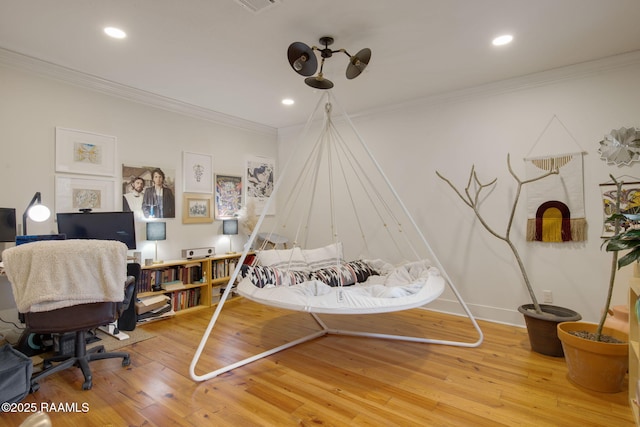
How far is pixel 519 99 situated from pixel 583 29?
2.98 ft

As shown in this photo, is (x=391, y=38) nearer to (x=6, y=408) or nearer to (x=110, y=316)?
(x=110, y=316)

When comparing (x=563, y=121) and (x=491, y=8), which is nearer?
(x=491, y=8)

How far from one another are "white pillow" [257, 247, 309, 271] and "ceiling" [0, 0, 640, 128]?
5.73 ft

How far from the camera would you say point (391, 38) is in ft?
8.38

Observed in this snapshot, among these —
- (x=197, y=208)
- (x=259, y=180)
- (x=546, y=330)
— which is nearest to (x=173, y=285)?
Result: (x=197, y=208)

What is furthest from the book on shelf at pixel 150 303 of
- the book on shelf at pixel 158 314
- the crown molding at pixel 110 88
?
the crown molding at pixel 110 88

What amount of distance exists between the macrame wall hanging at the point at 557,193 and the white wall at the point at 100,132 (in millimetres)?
3574

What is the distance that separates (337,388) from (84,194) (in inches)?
116

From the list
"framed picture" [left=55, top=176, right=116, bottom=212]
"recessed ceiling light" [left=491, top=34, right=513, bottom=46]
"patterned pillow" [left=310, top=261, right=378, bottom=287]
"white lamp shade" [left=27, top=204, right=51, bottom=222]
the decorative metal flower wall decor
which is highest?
"recessed ceiling light" [left=491, top=34, right=513, bottom=46]

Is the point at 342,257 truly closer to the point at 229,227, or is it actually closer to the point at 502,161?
the point at 229,227

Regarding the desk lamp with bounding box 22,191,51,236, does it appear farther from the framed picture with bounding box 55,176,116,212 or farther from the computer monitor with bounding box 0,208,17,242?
the framed picture with bounding box 55,176,116,212

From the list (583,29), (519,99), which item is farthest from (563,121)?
(583,29)

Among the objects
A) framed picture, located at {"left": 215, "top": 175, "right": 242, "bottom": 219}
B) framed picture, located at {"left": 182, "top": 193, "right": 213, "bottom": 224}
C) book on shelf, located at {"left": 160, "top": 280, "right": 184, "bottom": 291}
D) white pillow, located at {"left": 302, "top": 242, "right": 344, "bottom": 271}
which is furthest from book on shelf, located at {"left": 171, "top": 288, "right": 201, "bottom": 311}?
white pillow, located at {"left": 302, "top": 242, "right": 344, "bottom": 271}

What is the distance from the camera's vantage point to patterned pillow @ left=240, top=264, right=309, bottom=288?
2801 mm
